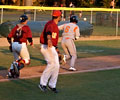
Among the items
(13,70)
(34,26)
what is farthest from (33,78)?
(34,26)

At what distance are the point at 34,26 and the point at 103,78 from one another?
1310 centimetres

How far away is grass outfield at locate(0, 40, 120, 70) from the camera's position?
588 inches

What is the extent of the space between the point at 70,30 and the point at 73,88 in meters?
2.98

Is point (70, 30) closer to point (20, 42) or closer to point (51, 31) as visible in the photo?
point (20, 42)

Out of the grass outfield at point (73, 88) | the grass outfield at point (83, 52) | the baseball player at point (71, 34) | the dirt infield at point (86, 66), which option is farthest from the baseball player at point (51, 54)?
the grass outfield at point (83, 52)

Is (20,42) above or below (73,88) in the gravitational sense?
above

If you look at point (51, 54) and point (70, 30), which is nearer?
point (51, 54)

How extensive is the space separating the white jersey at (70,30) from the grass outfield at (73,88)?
1.26m

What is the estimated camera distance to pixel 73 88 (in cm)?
1023

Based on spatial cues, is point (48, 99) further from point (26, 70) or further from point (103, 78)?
point (26, 70)

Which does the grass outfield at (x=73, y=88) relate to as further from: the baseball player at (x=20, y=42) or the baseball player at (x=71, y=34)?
the baseball player at (x=71, y=34)

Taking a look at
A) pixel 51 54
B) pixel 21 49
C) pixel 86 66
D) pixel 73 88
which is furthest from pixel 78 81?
pixel 86 66

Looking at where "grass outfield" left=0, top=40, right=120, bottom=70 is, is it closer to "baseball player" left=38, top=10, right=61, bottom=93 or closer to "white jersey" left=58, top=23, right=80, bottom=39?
"white jersey" left=58, top=23, right=80, bottom=39

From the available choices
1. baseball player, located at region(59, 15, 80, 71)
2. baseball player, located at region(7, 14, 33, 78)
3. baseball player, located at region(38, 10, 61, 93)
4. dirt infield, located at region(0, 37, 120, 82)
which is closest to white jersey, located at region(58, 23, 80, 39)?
baseball player, located at region(59, 15, 80, 71)
